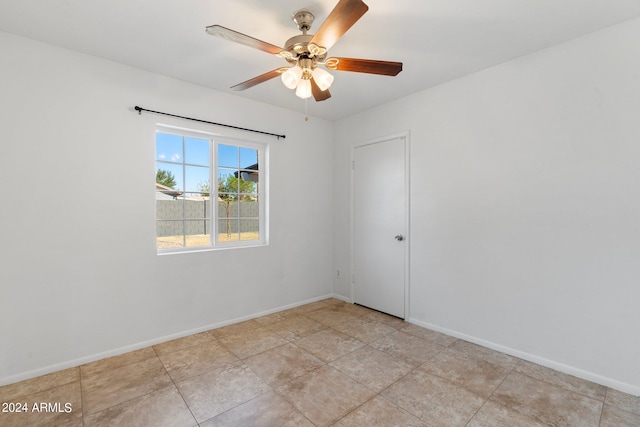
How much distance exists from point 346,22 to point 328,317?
3011 mm

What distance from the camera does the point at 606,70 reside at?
2.17m

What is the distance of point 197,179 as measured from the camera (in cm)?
325

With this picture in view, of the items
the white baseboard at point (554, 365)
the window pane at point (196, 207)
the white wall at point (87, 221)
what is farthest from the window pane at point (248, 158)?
the white baseboard at point (554, 365)

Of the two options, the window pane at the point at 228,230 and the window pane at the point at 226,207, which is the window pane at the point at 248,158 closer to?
the window pane at the point at 226,207

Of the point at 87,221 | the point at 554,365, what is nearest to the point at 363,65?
the point at 87,221

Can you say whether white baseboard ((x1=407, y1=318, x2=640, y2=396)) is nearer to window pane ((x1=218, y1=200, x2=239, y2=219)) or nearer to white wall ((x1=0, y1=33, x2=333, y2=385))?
white wall ((x1=0, y1=33, x2=333, y2=385))

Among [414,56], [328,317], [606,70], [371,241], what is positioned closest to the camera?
[606,70]

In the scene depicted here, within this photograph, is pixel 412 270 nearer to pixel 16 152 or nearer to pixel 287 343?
pixel 287 343

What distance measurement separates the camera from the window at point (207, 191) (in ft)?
9.97

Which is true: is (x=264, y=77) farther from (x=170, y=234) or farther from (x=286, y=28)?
(x=170, y=234)

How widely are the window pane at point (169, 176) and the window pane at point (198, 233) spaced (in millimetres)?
409

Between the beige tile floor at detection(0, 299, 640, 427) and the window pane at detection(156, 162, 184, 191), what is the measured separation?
156 centimetres

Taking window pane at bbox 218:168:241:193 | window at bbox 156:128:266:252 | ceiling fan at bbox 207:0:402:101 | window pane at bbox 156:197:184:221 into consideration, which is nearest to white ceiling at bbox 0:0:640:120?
ceiling fan at bbox 207:0:402:101

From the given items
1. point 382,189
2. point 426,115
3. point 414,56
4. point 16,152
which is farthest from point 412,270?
point 16,152
